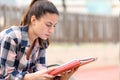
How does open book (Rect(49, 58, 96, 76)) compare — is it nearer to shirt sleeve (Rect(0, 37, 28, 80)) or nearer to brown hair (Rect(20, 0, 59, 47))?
shirt sleeve (Rect(0, 37, 28, 80))

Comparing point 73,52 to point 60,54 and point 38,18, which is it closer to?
point 60,54

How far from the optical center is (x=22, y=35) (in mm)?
3531

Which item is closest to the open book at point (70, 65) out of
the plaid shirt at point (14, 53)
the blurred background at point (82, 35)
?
the plaid shirt at point (14, 53)

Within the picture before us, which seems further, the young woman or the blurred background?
the blurred background

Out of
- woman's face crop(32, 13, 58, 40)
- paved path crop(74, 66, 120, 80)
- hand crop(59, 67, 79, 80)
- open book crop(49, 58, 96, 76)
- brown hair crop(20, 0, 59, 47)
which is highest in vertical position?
brown hair crop(20, 0, 59, 47)

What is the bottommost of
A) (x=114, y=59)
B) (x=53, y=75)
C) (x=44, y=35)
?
(x=114, y=59)

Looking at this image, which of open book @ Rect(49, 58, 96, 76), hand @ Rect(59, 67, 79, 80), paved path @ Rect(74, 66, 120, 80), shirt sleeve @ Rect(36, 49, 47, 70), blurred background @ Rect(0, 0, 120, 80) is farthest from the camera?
blurred background @ Rect(0, 0, 120, 80)

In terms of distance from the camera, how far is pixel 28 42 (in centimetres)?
353

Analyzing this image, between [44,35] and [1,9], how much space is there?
26.3ft

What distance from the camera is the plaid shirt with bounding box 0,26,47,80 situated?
3422 mm

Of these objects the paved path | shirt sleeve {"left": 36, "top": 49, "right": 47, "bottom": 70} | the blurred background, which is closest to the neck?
shirt sleeve {"left": 36, "top": 49, "right": 47, "bottom": 70}

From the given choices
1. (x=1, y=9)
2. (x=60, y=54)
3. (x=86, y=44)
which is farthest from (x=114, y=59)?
(x=1, y=9)

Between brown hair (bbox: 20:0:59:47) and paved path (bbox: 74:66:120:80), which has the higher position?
brown hair (bbox: 20:0:59:47)

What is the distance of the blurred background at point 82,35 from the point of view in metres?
12.6
